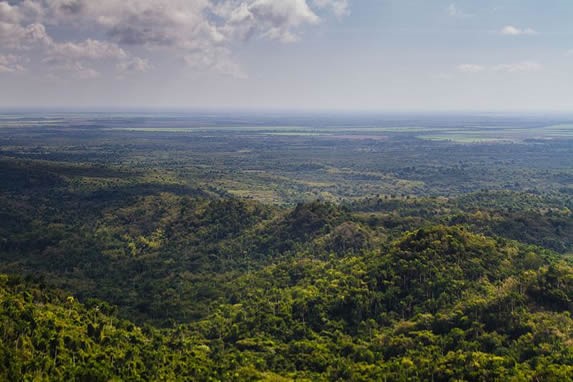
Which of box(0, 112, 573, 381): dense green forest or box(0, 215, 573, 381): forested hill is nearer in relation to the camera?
box(0, 215, 573, 381): forested hill

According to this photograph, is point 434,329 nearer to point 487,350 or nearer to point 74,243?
point 487,350

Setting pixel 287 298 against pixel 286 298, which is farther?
pixel 286 298

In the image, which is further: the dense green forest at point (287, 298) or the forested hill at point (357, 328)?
the dense green forest at point (287, 298)

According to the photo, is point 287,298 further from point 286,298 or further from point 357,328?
point 357,328

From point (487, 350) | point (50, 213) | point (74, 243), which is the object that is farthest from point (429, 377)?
point (50, 213)

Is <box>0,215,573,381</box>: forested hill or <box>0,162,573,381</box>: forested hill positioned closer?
<box>0,215,573,381</box>: forested hill

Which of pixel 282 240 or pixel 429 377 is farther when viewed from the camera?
pixel 282 240

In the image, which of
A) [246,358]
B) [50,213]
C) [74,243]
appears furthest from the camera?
[50,213]

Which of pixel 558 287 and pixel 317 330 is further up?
pixel 558 287

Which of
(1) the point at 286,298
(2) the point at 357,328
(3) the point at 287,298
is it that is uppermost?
(3) the point at 287,298

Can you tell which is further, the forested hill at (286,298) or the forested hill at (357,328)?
the forested hill at (286,298)

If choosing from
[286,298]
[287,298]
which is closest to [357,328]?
[287,298]
